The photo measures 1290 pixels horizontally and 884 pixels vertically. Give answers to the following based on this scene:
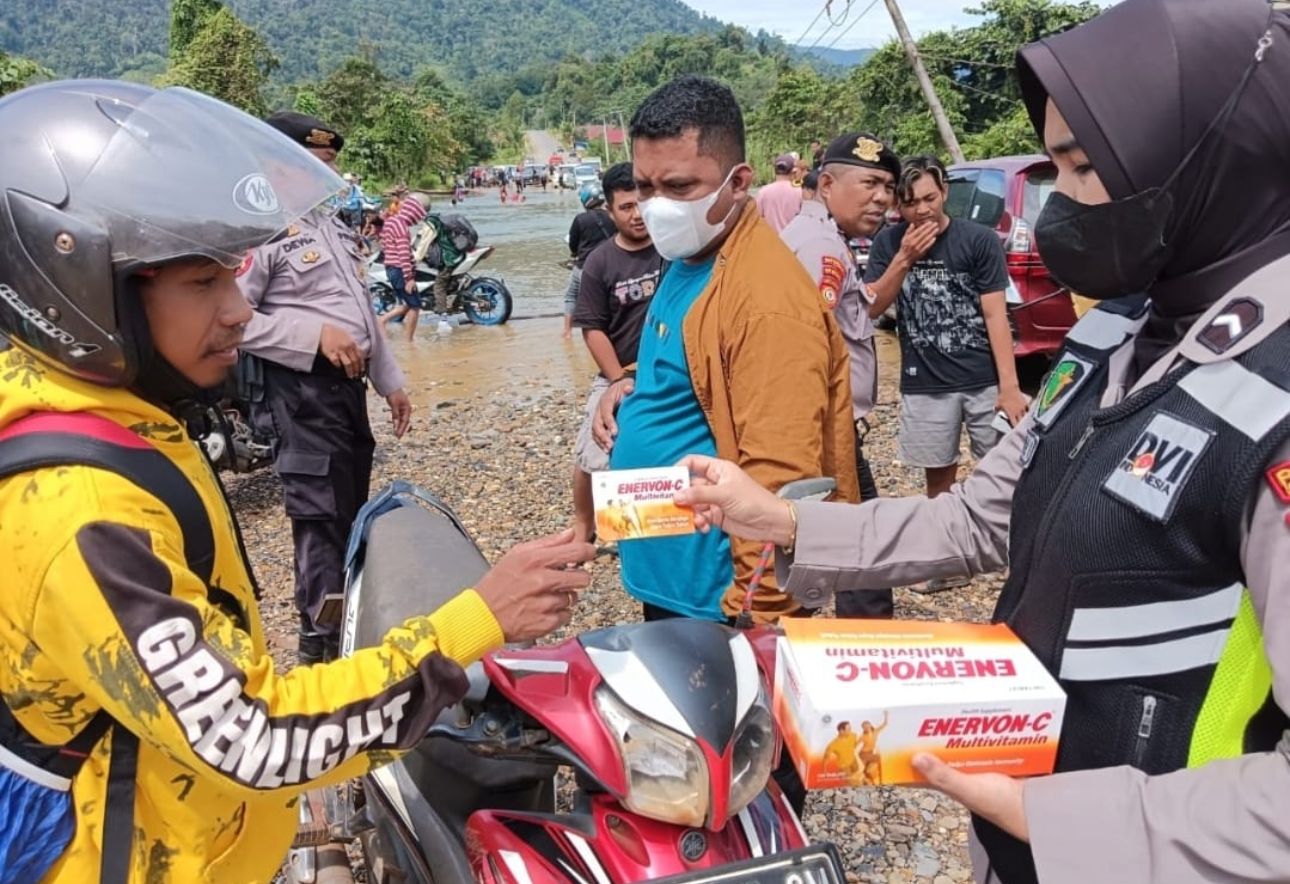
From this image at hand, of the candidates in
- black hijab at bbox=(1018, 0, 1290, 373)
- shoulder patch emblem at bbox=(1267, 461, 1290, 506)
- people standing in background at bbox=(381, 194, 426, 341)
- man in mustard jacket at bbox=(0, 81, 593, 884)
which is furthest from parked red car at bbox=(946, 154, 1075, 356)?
people standing in background at bbox=(381, 194, 426, 341)

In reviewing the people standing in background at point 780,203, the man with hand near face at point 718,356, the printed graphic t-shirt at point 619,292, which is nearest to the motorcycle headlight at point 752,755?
the man with hand near face at point 718,356

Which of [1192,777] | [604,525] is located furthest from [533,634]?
[1192,777]

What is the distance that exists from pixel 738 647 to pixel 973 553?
0.44 m

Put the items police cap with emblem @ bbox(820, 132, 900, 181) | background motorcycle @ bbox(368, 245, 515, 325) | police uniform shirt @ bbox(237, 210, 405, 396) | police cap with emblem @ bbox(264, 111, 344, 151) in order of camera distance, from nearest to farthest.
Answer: police uniform shirt @ bbox(237, 210, 405, 396), police cap with emblem @ bbox(264, 111, 344, 151), police cap with emblem @ bbox(820, 132, 900, 181), background motorcycle @ bbox(368, 245, 515, 325)

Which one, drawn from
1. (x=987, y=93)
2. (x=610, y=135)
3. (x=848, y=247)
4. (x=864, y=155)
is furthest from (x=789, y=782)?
(x=610, y=135)

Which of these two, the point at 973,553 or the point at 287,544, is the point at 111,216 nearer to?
the point at 973,553

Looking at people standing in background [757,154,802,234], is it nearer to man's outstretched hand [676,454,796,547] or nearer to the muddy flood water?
the muddy flood water

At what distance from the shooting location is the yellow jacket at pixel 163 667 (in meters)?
1.09

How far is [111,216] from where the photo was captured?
46.5 inches

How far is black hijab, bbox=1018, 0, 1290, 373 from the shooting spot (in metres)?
1.08

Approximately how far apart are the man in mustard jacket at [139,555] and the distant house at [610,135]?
7936cm

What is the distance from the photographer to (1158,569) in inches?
41.3

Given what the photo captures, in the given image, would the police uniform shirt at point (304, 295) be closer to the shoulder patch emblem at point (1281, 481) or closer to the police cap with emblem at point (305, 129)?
the police cap with emblem at point (305, 129)

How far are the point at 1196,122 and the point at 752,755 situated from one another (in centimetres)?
102
